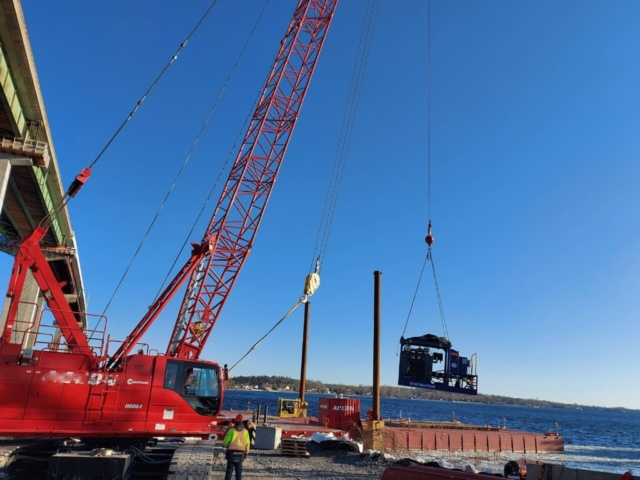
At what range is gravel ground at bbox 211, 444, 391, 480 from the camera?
14656 millimetres

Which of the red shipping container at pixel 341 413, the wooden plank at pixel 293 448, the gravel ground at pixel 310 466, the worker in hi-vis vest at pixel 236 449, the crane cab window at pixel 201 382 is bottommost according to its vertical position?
the gravel ground at pixel 310 466

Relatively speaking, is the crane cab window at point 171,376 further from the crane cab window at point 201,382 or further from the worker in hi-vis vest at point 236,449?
the worker in hi-vis vest at point 236,449

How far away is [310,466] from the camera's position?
16250 millimetres

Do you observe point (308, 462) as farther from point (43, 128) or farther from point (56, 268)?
point (56, 268)

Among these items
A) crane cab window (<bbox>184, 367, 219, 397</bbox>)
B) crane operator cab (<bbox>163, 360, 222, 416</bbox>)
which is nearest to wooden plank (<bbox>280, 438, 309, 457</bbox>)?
crane operator cab (<bbox>163, 360, 222, 416</bbox>)

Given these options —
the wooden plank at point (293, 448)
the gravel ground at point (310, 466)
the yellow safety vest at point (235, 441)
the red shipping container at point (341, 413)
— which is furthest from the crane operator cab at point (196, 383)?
the red shipping container at point (341, 413)

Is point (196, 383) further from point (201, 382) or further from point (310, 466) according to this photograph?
point (310, 466)

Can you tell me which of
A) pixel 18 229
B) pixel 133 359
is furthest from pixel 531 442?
pixel 18 229

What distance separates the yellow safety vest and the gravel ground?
9.68ft

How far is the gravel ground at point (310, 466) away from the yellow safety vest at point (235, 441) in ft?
9.68

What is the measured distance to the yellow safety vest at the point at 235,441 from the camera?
11406 millimetres

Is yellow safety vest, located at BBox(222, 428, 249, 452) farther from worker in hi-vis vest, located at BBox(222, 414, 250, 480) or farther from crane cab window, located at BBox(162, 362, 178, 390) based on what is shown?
crane cab window, located at BBox(162, 362, 178, 390)

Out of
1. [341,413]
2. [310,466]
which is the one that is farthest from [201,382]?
[341,413]

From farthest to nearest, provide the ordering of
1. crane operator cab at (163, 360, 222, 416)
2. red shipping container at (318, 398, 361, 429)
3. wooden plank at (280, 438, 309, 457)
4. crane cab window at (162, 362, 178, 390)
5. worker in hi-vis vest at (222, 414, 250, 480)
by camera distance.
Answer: red shipping container at (318, 398, 361, 429), wooden plank at (280, 438, 309, 457), crane operator cab at (163, 360, 222, 416), crane cab window at (162, 362, 178, 390), worker in hi-vis vest at (222, 414, 250, 480)
